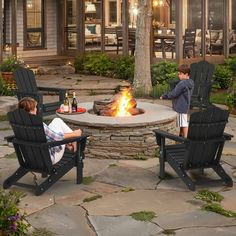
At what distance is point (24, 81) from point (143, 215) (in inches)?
212

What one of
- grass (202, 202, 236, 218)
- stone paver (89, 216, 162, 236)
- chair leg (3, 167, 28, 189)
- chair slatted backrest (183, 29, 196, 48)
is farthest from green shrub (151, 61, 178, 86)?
stone paver (89, 216, 162, 236)

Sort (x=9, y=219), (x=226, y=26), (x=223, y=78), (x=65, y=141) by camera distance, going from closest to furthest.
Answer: (x=9, y=219), (x=65, y=141), (x=223, y=78), (x=226, y=26)

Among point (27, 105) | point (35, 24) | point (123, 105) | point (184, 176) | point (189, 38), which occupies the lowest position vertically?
point (184, 176)

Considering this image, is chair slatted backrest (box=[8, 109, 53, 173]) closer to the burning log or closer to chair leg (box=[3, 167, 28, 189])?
chair leg (box=[3, 167, 28, 189])

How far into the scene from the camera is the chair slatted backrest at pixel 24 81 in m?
10.8

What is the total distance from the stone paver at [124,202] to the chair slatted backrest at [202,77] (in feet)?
9.83

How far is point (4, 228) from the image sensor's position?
15.7 feet

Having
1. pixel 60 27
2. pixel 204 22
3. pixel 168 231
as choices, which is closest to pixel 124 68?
pixel 204 22

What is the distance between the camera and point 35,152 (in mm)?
6711

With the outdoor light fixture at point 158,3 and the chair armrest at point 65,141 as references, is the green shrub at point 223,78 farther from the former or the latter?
the chair armrest at point 65,141

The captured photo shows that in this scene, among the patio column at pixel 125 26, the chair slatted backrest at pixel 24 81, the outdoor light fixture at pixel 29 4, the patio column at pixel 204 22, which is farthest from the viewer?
the outdoor light fixture at pixel 29 4

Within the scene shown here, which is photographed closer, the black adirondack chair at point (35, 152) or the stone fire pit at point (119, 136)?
the black adirondack chair at point (35, 152)

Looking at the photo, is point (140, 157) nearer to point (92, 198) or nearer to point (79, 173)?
point (79, 173)

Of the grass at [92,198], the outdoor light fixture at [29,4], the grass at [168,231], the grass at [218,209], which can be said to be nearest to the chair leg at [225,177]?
the grass at [218,209]
